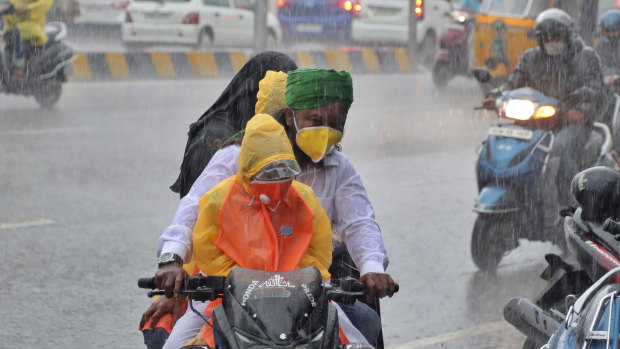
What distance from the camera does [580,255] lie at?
14.5ft

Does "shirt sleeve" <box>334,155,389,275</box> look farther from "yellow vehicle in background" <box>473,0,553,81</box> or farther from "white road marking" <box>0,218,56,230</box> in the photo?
"yellow vehicle in background" <box>473,0,553,81</box>

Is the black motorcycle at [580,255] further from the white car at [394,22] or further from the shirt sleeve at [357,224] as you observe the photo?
the white car at [394,22]

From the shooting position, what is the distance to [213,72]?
18.4m

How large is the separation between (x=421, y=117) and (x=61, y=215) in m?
7.40

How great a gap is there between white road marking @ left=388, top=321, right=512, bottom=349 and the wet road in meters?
0.02

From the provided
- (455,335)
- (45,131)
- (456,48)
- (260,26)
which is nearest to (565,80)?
(455,335)

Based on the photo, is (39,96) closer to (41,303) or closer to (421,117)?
(421,117)

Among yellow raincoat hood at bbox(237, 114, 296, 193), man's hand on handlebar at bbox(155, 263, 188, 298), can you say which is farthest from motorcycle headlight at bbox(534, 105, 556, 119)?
man's hand on handlebar at bbox(155, 263, 188, 298)

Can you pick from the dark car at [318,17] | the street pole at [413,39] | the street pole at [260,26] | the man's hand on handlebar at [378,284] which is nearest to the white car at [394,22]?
the dark car at [318,17]

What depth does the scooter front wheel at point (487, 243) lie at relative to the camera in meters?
6.80

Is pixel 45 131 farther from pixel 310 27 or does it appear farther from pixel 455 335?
pixel 310 27

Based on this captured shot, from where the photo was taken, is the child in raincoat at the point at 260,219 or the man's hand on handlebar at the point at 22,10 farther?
the man's hand on handlebar at the point at 22,10

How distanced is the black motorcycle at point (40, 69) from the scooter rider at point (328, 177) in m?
11.0

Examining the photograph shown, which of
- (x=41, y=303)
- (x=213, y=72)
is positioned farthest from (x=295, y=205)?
(x=213, y=72)
